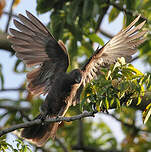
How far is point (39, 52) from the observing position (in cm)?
522

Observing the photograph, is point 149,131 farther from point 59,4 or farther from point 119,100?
point 119,100

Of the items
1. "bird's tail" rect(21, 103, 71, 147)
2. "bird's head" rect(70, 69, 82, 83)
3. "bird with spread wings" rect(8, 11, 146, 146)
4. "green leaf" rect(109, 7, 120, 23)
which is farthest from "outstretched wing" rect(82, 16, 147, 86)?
"green leaf" rect(109, 7, 120, 23)

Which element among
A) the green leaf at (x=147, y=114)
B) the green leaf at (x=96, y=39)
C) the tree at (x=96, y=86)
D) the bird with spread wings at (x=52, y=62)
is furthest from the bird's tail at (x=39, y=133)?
the green leaf at (x=147, y=114)

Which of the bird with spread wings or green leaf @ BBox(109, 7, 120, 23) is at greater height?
green leaf @ BBox(109, 7, 120, 23)

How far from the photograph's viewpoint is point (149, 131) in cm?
765

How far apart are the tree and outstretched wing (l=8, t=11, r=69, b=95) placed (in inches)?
10.8

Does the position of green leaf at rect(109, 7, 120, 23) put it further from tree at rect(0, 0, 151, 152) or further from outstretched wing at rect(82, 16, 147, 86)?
outstretched wing at rect(82, 16, 147, 86)

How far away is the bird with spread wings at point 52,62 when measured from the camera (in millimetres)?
4926

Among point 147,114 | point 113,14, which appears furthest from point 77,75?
point 113,14

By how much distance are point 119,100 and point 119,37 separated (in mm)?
1396

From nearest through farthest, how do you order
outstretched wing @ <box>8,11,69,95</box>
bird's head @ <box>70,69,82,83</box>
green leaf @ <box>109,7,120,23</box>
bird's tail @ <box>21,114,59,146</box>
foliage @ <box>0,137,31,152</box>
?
foliage @ <box>0,137,31,152</box>
bird's head @ <box>70,69,82,83</box>
outstretched wing @ <box>8,11,69,95</box>
bird's tail @ <box>21,114,59,146</box>
green leaf @ <box>109,7,120,23</box>

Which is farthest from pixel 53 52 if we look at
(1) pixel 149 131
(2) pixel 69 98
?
(1) pixel 149 131

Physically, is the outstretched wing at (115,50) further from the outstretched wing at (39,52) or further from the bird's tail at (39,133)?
the bird's tail at (39,133)

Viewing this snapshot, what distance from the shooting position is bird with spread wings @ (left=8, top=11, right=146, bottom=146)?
4.93 meters
